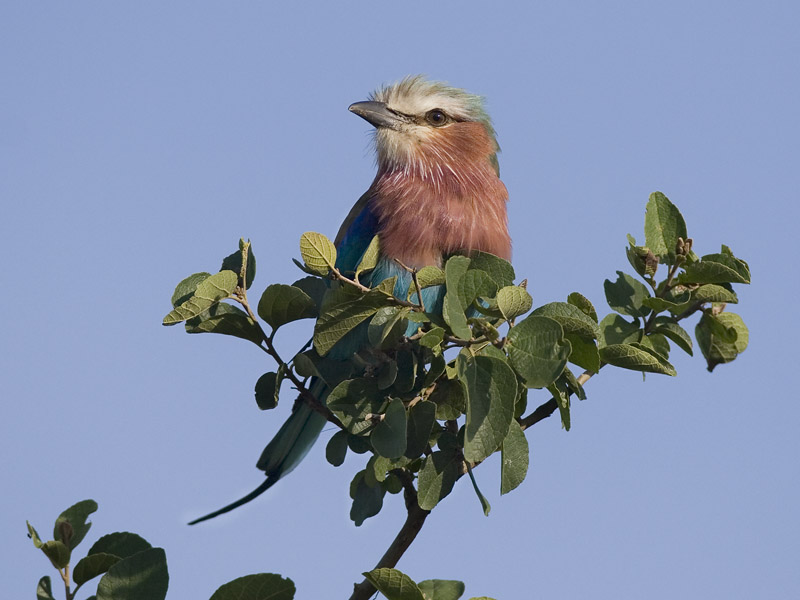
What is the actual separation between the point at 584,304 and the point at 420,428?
0.55m

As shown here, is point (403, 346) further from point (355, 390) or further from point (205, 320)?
point (205, 320)

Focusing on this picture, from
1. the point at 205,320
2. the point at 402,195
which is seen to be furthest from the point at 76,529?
the point at 402,195

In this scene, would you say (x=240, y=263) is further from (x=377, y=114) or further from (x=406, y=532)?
A: (x=377, y=114)

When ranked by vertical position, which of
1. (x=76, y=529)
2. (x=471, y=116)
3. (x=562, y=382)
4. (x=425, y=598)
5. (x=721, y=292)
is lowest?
(x=76, y=529)

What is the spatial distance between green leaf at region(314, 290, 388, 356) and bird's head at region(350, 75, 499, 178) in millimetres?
1872

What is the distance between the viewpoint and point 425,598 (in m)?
2.31

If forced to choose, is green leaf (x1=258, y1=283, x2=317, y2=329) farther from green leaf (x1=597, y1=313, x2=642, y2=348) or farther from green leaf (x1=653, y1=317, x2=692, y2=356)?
green leaf (x1=653, y1=317, x2=692, y2=356)

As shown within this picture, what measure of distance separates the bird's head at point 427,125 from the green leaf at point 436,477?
1.96m

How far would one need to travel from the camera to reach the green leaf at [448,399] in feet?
8.70

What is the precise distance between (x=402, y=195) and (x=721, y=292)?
1.71m

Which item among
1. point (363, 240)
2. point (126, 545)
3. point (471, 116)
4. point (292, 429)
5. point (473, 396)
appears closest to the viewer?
point (473, 396)

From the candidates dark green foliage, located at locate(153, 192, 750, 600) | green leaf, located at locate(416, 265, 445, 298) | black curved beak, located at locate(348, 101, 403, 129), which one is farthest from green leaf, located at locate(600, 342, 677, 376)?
black curved beak, located at locate(348, 101, 403, 129)

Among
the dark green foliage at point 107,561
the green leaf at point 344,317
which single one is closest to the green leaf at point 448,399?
the green leaf at point 344,317

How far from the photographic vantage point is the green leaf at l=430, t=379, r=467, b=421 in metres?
2.65
